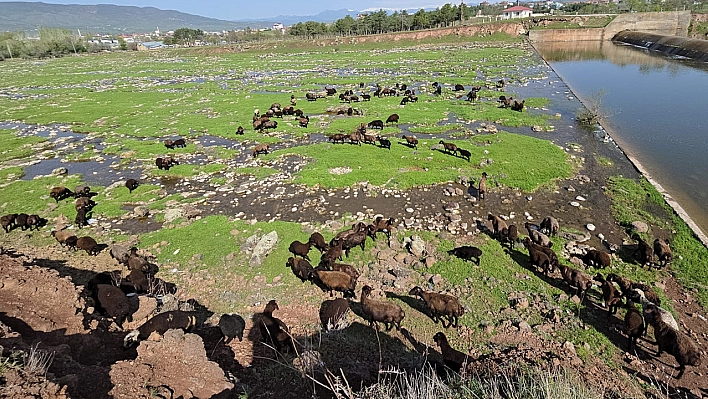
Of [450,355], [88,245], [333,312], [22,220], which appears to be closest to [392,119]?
[333,312]

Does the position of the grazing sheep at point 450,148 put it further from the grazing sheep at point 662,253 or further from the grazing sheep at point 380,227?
the grazing sheep at point 662,253

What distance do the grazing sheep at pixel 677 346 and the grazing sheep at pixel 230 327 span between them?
8.53m

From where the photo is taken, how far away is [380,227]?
11492 millimetres

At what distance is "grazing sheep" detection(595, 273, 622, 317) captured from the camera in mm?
8196

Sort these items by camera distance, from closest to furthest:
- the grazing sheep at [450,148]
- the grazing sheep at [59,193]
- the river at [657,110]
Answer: the grazing sheep at [59,193] → the river at [657,110] → the grazing sheep at [450,148]

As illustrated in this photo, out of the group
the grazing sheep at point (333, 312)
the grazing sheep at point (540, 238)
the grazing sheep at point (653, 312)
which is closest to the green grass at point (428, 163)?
the grazing sheep at point (540, 238)

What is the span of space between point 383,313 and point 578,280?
15.9 feet

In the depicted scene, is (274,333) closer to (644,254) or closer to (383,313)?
(383,313)

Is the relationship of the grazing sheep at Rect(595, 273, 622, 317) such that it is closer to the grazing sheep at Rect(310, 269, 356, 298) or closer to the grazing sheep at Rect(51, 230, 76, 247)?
the grazing sheep at Rect(310, 269, 356, 298)

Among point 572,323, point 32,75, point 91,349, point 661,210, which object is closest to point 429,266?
point 572,323

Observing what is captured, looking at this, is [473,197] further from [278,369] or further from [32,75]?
[32,75]

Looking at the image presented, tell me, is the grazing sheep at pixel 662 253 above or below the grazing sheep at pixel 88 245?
below

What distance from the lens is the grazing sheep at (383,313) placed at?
7977 millimetres

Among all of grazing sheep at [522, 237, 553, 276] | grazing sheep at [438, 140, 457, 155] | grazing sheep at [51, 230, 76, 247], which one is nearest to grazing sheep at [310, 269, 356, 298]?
grazing sheep at [522, 237, 553, 276]
